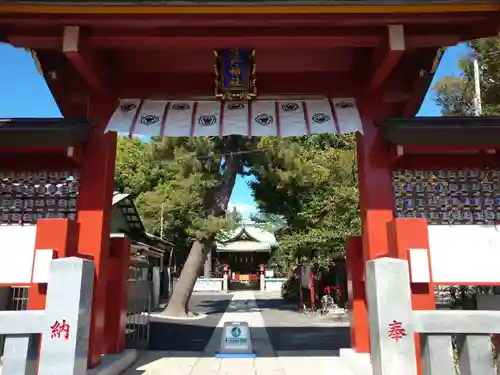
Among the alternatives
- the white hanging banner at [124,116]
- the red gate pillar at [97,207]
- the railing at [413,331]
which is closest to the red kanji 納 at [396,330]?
the railing at [413,331]

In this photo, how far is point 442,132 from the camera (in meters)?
5.40

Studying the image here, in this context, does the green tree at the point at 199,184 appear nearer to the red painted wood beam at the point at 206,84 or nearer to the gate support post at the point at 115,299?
the red painted wood beam at the point at 206,84

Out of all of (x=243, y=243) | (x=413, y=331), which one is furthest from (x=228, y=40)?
(x=243, y=243)

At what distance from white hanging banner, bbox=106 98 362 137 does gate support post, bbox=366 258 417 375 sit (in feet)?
10.5

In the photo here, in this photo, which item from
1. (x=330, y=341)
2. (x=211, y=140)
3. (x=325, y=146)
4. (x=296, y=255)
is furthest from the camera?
(x=325, y=146)

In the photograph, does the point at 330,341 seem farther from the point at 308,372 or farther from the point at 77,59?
the point at 77,59

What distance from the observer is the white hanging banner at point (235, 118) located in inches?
239

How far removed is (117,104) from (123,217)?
12.9 metres

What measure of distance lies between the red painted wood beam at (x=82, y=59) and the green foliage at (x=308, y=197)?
981cm

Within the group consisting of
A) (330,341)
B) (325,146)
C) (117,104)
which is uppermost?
(325,146)

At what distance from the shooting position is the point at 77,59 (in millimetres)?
5160

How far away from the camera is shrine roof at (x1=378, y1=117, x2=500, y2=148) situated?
538 cm

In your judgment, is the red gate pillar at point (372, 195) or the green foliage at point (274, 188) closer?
the red gate pillar at point (372, 195)

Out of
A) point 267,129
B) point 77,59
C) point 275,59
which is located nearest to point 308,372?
point 267,129
